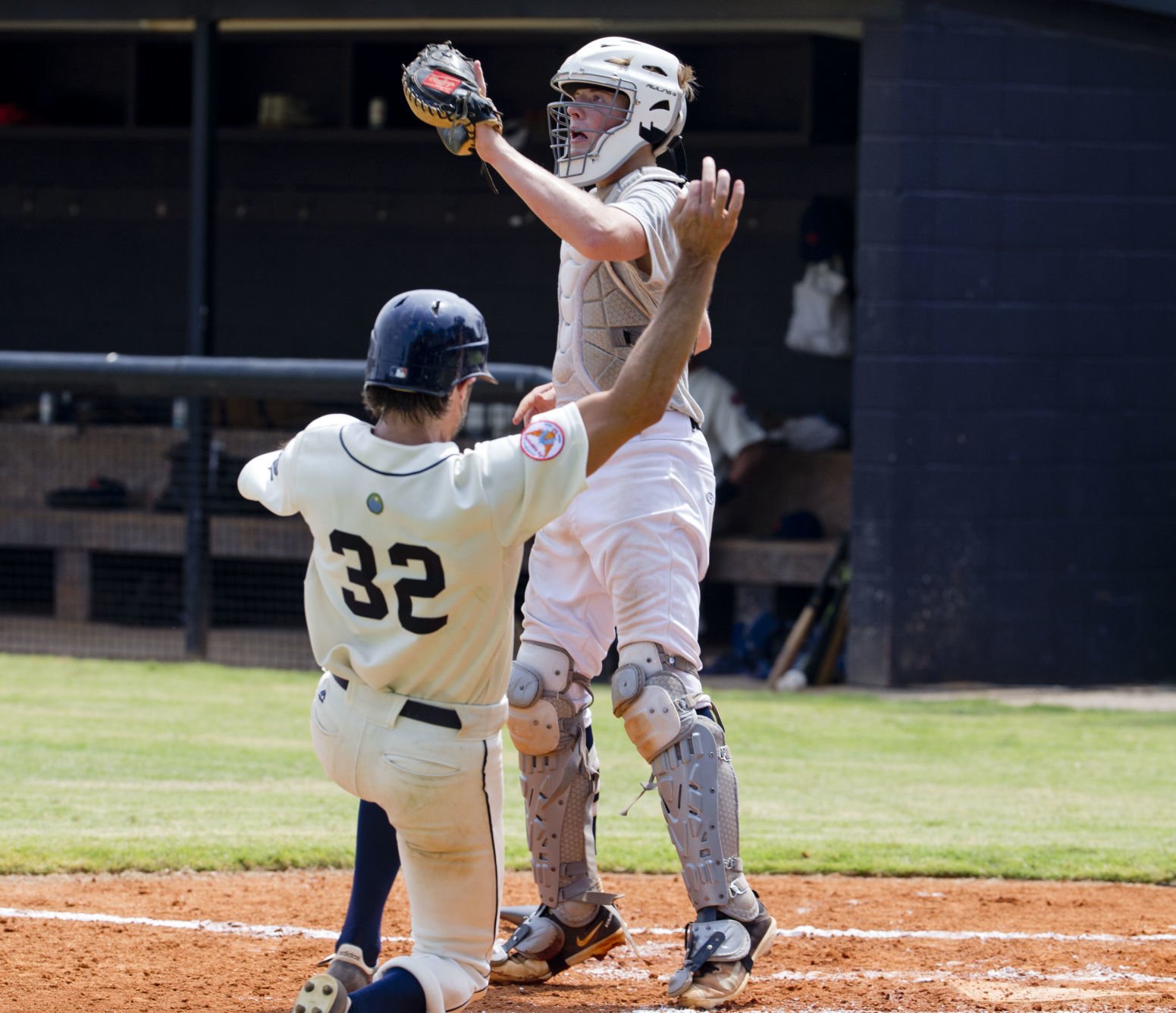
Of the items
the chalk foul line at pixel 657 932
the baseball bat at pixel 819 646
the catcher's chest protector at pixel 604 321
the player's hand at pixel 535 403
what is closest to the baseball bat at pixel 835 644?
the baseball bat at pixel 819 646

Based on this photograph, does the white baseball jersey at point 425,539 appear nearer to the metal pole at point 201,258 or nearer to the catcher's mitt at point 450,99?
the catcher's mitt at point 450,99

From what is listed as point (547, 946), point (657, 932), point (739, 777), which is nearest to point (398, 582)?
point (547, 946)

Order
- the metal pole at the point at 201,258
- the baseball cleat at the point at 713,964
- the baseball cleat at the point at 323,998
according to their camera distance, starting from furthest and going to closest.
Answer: the metal pole at the point at 201,258, the baseball cleat at the point at 713,964, the baseball cleat at the point at 323,998

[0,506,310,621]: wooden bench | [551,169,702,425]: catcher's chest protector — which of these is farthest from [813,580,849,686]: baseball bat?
[551,169,702,425]: catcher's chest protector

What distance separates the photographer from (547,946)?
3.89 m

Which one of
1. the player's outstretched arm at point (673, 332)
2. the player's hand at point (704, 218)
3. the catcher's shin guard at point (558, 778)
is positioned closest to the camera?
the player's outstretched arm at point (673, 332)

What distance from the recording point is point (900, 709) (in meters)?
8.19

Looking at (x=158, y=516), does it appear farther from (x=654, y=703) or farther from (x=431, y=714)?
(x=431, y=714)

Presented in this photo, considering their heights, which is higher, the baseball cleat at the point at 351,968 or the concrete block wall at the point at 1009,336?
the concrete block wall at the point at 1009,336

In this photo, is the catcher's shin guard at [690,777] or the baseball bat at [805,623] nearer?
the catcher's shin guard at [690,777]

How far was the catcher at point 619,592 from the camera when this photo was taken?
11.9 feet

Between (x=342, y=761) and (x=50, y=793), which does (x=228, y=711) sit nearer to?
(x=50, y=793)

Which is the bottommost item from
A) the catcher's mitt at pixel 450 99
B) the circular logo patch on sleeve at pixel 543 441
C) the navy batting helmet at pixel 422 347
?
the circular logo patch on sleeve at pixel 543 441

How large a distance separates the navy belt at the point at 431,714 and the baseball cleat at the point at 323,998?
0.44 m
